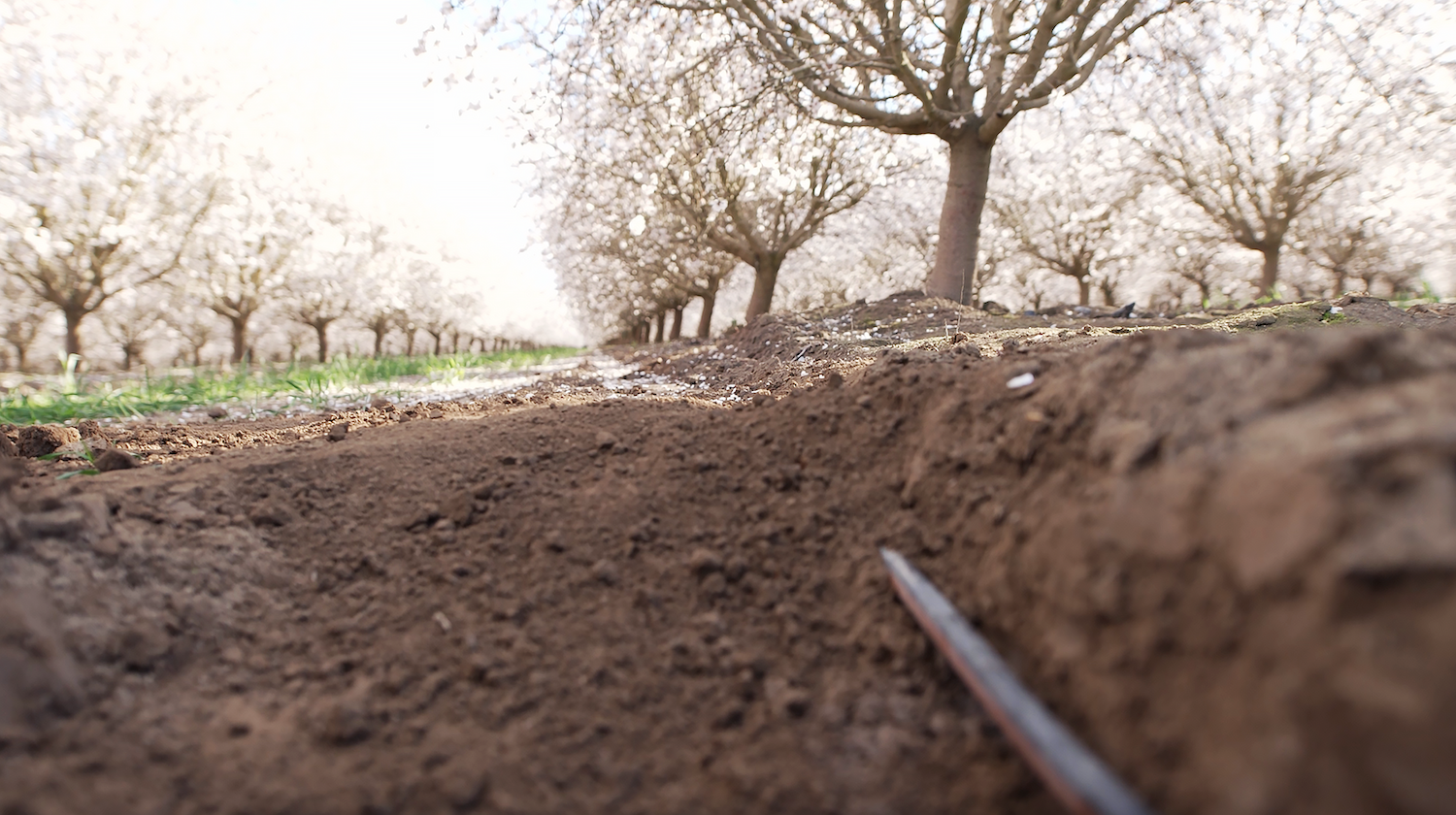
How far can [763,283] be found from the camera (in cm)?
1348

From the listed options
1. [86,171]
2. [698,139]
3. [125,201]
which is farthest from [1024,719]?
[125,201]

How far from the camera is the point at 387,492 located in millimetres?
2375

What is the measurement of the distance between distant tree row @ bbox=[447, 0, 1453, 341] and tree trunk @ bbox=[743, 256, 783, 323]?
6 centimetres

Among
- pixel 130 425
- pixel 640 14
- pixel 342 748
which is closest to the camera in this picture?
pixel 342 748

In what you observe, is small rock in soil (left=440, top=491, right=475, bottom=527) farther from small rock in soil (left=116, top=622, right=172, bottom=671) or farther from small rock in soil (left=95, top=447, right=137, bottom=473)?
small rock in soil (left=95, top=447, right=137, bottom=473)

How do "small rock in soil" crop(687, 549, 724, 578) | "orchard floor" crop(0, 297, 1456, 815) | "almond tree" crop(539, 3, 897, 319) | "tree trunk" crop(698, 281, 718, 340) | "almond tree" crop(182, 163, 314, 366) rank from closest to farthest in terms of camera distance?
"orchard floor" crop(0, 297, 1456, 815)
"small rock in soil" crop(687, 549, 724, 578)
"almond tree" crop(539, 3, 897, 319)
"almond tree" crop(182, 163, 314, 366)
"tree trunk" crop(698, 281, 718, 340)

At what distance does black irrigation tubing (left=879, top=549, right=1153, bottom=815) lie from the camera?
936mm

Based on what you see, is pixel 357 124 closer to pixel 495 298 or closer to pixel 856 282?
pixel 495 298

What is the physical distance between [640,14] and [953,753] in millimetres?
6700

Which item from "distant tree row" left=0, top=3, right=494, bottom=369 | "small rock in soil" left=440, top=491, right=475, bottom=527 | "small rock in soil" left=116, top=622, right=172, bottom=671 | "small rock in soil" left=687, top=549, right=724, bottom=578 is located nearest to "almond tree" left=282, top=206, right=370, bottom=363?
"distant tree row" left=0, top=3, right=494, bottom=369

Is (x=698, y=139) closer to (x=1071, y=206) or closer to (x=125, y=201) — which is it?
(x=125, y=201)

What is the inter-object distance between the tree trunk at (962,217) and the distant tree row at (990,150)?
0.03 m

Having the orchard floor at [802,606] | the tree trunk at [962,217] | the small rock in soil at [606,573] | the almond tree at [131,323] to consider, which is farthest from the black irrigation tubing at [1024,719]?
the almond tree at [131,323]

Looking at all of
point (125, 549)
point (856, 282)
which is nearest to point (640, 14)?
point (125, 549)
